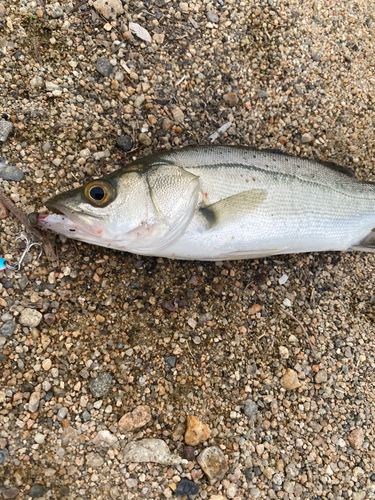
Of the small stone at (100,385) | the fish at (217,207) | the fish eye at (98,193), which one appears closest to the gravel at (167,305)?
the small stone at (100,385)

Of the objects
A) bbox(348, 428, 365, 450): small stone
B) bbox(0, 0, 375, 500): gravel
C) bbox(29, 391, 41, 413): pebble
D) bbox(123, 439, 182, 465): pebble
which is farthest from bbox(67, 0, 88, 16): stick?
bbox(348, 428, 365, 450): small stone

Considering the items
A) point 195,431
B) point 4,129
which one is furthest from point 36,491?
point 4,129

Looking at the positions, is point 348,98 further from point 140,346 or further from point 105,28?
point 140,346

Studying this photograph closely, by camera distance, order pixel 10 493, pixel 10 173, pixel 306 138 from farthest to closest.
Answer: pixel 306 138
pixel 10 173
pixel 10 493

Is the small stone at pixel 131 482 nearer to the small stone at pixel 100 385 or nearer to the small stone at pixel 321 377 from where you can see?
the small stone at pixel 100 385

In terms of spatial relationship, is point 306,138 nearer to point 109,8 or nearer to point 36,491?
point 109,8

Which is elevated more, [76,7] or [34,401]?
[76,7]
